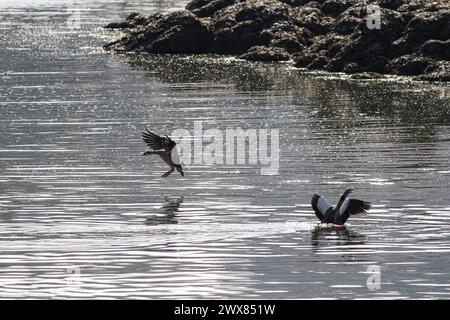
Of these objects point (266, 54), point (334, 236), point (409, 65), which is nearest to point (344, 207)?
point (334, 236)

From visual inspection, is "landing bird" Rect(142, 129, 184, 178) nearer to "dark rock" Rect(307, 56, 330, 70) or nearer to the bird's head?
the bird's head

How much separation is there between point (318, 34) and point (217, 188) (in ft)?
99.4

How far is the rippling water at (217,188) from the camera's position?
25438 mm

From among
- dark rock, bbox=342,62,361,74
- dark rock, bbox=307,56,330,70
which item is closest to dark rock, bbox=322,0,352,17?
dark rock, bbox=307,56,330,70

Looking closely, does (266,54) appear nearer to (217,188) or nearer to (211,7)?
(211,7)

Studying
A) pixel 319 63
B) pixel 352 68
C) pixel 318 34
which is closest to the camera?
pixel 352 68

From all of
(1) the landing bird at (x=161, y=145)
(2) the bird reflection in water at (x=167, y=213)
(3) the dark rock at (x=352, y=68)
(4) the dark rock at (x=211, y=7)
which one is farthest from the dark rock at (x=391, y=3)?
(2) the bird reflection in water at (x=167, y=213)

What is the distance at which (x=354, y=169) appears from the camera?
36781 millimetres

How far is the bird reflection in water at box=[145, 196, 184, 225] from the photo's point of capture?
30.2 meters

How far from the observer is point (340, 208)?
95.9 feet

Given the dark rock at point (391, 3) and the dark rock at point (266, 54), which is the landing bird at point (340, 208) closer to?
the dark rock at point (266, 54)

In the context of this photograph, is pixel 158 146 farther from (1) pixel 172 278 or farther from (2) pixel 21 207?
(1) pixel 172 278

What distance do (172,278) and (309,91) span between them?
1123 inches
